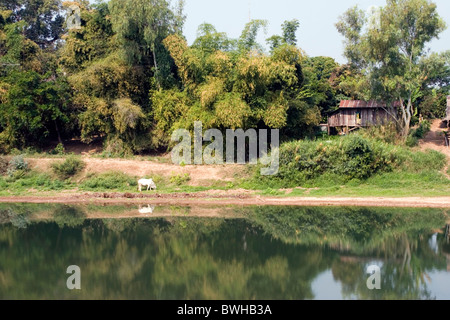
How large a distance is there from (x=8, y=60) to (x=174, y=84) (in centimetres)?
1121

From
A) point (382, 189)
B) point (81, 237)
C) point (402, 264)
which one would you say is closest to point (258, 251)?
point (402, 264)

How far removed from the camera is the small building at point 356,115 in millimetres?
29422

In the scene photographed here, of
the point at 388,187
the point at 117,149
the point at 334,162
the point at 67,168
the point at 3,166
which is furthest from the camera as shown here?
the point at 117,149

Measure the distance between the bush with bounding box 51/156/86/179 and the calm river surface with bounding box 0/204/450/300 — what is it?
17.8 feet

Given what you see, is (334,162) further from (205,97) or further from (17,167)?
(17,167)

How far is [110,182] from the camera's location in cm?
Answer: 2420

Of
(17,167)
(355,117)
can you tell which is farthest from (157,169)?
(355,117)

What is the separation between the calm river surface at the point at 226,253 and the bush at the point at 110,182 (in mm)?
3788

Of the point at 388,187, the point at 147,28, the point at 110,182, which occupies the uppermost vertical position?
the point at 147,28

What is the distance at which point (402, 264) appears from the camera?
12766 mm

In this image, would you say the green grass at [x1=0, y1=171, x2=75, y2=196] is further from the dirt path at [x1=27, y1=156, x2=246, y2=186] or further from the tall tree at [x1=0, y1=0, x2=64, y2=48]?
the tall tree at [x1=0, y1=0, x2=64, y2=48]

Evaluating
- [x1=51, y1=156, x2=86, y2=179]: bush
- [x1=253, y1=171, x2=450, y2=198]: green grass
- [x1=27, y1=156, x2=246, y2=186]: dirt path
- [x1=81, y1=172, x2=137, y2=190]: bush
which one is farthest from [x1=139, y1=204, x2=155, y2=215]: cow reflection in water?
[x1=51, y1=156, x2=86, y2=179]: bush

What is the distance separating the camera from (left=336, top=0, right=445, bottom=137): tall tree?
2491cm

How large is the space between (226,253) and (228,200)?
27.1 ft
